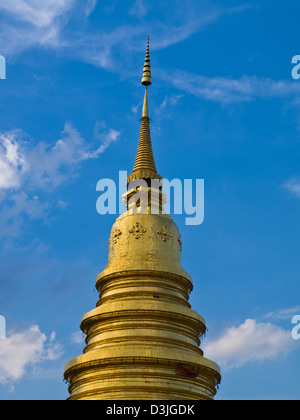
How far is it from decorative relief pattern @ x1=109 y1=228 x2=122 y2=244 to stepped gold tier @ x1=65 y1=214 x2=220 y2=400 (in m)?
0.07

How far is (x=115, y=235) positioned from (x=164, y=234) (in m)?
2.99

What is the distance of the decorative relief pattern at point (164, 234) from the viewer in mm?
38000

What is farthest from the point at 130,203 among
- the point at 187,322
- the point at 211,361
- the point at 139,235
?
the point at 211,361

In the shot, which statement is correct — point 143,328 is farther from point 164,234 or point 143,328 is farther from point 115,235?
point 115,235

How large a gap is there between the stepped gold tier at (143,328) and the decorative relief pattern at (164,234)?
0.04 meters

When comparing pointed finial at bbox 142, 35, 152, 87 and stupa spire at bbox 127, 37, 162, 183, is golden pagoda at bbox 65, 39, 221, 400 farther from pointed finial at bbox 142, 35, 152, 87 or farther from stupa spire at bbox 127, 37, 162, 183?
pointed finial at bbox 142, 35, 152, 87

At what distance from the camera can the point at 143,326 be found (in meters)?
33.8

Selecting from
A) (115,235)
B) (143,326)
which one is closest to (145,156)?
(115,235)

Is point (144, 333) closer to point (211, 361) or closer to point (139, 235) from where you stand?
point (211, 361)

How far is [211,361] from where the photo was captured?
33.7 meters

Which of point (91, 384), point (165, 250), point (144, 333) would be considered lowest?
point (91, 384)

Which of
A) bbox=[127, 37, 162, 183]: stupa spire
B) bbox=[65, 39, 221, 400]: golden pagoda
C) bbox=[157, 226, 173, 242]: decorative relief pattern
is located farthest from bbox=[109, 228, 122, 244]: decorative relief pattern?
bbox=[127, 37, 162, 183]: stupa spire
